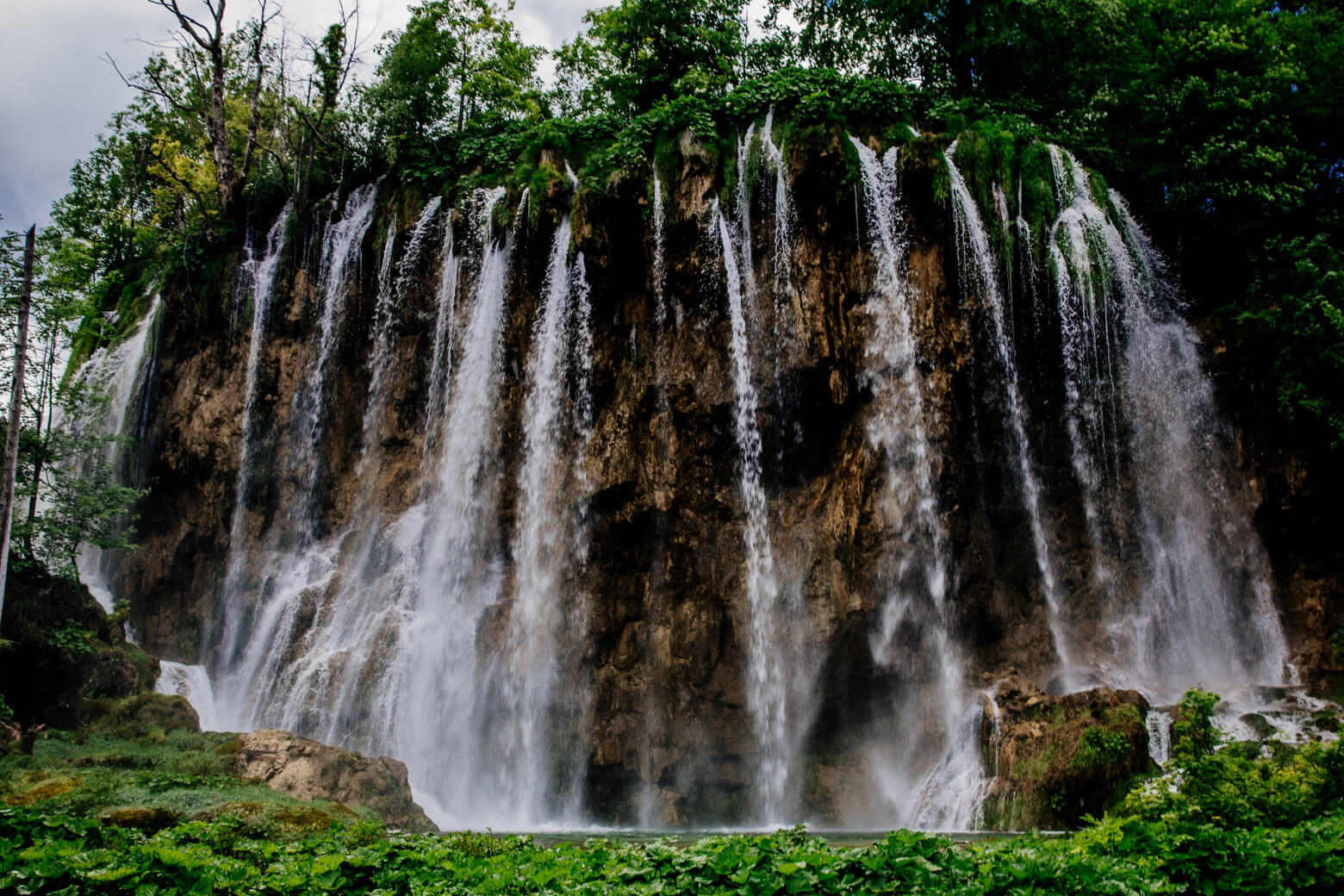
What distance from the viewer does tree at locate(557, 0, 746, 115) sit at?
2572 cm

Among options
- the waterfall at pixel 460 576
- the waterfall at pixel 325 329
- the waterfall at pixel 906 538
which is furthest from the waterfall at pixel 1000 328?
the waterfall at pixel 325 329

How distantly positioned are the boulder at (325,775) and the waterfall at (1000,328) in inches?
493

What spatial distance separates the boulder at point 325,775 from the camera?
11.9m

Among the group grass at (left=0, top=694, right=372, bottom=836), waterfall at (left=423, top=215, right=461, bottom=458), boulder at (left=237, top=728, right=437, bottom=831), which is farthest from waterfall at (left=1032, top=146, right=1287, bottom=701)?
grass at (left=0, top=694, right=372, bottom=836)

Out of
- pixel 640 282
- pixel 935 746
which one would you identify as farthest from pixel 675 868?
pixel 640 282

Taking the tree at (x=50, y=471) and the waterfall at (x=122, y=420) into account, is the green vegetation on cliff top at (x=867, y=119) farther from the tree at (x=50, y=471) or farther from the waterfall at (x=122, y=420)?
the tree at (x=50, y=471)

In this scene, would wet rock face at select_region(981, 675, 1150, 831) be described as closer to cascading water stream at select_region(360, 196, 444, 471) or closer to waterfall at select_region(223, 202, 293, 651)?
cascading water stream at select_region(360, 196, 444, 471)

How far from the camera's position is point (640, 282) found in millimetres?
19141

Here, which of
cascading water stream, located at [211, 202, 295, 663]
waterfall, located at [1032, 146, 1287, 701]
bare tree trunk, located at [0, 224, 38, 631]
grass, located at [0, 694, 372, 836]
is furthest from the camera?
cascading water stream, located at [211, 202, 295, 663]

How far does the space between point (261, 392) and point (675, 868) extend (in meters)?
20.5

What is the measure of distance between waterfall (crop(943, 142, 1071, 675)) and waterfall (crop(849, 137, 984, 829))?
1.29 meters

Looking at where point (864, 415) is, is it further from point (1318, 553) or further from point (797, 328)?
point (1318, 553)

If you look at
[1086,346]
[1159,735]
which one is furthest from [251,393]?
[1159,735]

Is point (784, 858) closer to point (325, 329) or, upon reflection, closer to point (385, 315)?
point (385, 315)
